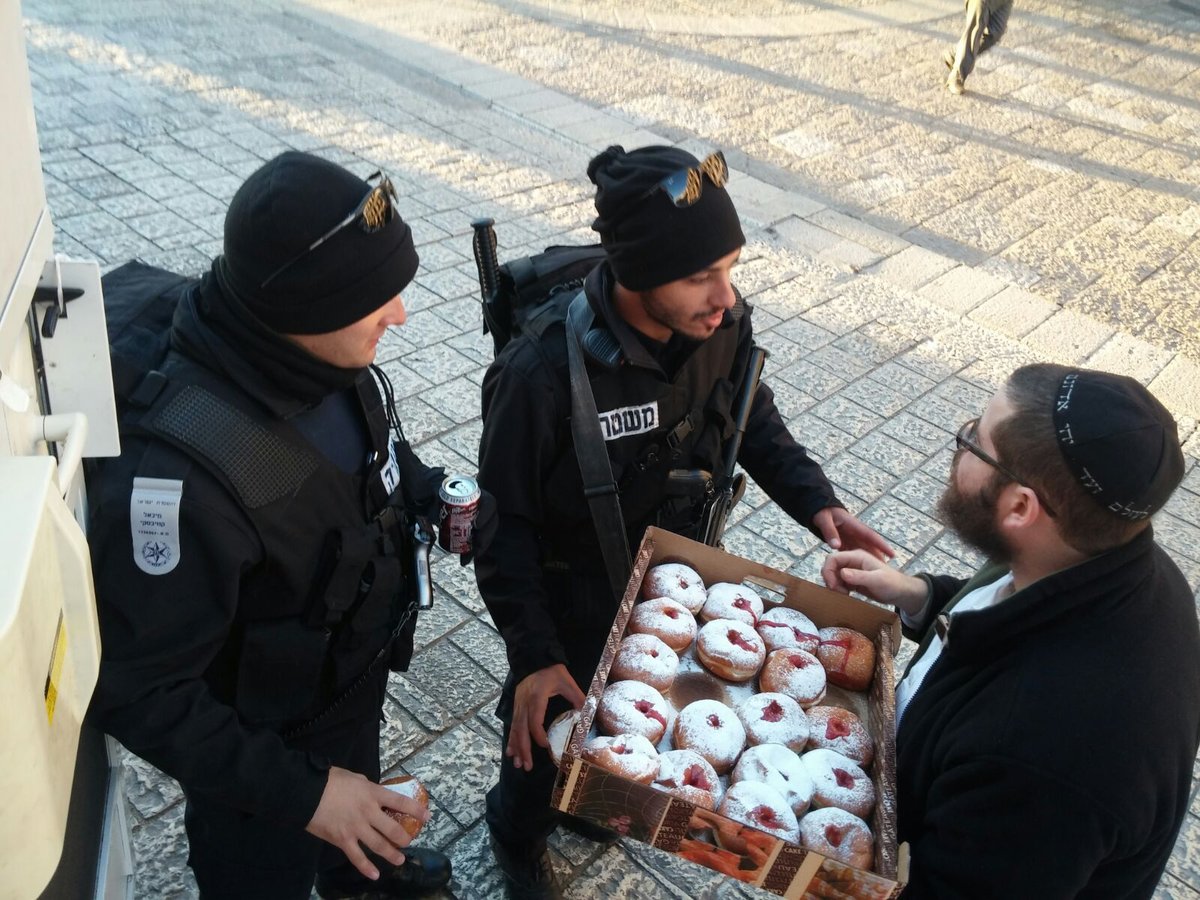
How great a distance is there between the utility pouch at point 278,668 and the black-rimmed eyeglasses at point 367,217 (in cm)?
69

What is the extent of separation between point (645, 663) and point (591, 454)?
21.5 inches

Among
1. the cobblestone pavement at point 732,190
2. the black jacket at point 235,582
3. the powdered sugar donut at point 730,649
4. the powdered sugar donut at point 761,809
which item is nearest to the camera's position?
the black jacket at point 235,582

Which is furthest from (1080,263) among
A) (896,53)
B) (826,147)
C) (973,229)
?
(896,53)

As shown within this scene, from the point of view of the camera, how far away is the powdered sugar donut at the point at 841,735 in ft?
6.57

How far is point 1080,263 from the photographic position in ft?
23.2

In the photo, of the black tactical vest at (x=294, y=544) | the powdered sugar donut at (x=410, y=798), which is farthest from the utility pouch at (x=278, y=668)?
the powdered sugar donut at (x=410, y=798)

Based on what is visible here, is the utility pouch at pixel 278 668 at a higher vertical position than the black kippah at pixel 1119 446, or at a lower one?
lower

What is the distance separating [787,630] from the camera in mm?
2238

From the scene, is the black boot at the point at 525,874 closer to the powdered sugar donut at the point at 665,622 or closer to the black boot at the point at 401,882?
the black boot at the point at 401,882

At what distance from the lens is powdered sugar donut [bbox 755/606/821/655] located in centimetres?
222

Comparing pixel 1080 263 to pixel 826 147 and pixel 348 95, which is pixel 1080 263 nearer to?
pixel 826 147

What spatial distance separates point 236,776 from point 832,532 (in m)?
1.68

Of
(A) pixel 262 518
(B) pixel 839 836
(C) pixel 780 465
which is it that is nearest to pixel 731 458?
(C) pixel 780 465

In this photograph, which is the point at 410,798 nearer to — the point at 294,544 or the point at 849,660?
the point at 294,544
